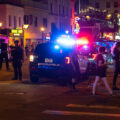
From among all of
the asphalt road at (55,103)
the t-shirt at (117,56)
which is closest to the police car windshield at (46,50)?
the asphalt road at (55,103)

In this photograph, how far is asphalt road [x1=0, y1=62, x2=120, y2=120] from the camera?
8602mm

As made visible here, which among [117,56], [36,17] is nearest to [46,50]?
[117,56]

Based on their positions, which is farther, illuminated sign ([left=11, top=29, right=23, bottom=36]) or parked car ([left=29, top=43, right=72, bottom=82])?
illuminated sign ([left=11, top=29, right=23, bottom=36])

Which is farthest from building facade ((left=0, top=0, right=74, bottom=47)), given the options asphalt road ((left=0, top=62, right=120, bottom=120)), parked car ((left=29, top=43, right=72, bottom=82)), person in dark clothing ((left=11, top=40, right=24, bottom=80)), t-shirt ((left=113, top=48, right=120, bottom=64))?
t-shirt ((left=113, top=48, right=120, bottom=64))

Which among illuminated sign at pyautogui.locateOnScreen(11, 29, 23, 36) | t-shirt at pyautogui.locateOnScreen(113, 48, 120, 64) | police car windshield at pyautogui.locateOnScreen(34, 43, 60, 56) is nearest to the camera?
t-shirt at pyautogui.locateOnScreen(113, 48, 120, 64)

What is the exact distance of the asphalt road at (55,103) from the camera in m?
8.60

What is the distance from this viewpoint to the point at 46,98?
443 inches

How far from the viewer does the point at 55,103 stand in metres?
10.4

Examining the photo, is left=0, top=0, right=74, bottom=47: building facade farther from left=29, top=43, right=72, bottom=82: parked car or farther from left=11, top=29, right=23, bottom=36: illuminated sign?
left=29, top=43, right=72, bottom=82: parked car

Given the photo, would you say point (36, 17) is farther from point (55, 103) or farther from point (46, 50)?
point (55, 103)

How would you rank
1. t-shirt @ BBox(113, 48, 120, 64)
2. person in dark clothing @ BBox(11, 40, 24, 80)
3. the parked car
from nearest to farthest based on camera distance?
t-shirt @ BBox(113, 48, 120, 64) < the parked car < person in dark clothing @ BBox(11, 40, 24, 80)

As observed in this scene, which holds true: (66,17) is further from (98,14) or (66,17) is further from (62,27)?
(98,14)

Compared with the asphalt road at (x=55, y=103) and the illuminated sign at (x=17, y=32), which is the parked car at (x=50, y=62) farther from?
the illuminated sign at (x=17, y=32)

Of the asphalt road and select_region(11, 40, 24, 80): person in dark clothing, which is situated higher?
select_region(11, 40, 24, 80): person in dark clothing
